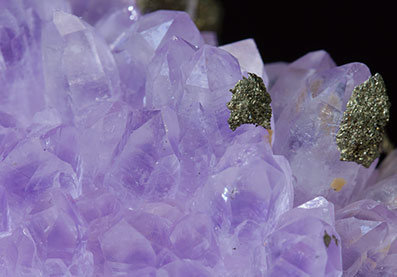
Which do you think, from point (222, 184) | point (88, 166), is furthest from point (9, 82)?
point (222, 184)

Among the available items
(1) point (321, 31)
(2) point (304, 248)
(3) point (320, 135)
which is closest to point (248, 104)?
(3) point (320, 135)

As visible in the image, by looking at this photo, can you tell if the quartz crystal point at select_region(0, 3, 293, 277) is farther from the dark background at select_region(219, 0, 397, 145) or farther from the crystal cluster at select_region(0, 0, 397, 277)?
the dark background at select_region(219, 0, 397, 145)

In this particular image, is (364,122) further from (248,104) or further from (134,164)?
(134,164)

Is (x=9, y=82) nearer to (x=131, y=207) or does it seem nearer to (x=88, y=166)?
(x=88, y=166)

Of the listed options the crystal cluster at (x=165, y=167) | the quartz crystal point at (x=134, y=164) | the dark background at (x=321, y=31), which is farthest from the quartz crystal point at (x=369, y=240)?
the dark background at (x=321, y=31)

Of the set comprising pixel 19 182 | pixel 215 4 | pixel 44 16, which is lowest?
pixel 215 4

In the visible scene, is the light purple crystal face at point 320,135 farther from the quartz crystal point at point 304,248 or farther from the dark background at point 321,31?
the dark background at point 321,31
